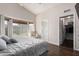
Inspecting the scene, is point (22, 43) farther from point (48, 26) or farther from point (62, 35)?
point (62, 35)

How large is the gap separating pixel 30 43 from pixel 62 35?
0.82m

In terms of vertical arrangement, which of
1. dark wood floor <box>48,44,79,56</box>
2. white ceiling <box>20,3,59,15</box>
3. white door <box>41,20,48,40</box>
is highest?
white ceiling <box>20,3,59,15</box>

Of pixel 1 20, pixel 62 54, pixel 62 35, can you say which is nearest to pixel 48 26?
pixel 62 35

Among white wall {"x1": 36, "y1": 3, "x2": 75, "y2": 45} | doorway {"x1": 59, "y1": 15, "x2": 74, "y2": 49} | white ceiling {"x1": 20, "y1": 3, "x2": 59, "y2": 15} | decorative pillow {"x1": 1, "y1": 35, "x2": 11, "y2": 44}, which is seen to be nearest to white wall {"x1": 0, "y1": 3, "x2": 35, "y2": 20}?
white ceiling {"x1": 20, "y1": 3, "x2": 59, "y2": 15}

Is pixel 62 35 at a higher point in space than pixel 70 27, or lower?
lower

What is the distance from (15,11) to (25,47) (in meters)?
0.69

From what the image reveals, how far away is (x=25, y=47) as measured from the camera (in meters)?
1.50

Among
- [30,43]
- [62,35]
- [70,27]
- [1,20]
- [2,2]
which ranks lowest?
[30,43]

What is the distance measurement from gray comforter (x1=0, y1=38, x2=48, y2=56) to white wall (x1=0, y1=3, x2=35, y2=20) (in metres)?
0.46

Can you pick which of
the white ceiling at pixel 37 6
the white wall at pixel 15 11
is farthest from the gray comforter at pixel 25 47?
the white ceiling at pixel 37 6

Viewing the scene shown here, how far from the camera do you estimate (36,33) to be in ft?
5.80

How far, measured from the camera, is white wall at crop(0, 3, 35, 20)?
1446mm

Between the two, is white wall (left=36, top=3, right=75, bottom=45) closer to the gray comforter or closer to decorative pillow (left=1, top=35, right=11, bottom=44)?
the gray comforter

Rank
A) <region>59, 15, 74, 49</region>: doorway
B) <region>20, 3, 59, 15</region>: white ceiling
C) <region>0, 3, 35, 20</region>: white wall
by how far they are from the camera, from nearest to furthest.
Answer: <region>0, 3, 35, 20</region>: white wall → <region>20, 3, 59, 15</region>: white ceiling → <region>59, 15, 74, 49</region>: doorway
